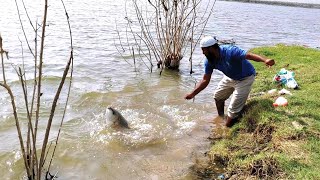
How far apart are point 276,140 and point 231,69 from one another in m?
1.40

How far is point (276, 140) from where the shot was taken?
5004 millimetres

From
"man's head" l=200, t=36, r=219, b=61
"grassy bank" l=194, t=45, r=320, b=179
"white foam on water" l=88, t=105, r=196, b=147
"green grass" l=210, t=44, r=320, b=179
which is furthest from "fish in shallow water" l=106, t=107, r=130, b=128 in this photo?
"man's head" l=200, t=36, r=219, b=61

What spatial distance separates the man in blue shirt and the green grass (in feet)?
0.81

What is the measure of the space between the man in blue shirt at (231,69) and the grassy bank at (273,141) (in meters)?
0.25

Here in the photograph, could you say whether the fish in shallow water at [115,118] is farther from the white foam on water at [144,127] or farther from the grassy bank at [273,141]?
the grassy bank at [273,141]

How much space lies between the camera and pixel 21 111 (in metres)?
6.97

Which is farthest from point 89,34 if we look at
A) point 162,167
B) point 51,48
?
point 162,167

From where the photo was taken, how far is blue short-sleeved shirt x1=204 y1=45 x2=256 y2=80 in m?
5.64

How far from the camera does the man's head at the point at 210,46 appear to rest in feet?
17.9

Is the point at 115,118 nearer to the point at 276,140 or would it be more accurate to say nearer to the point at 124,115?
the point at 124,115

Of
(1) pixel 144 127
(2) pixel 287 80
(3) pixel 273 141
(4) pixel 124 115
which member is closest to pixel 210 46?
(3) pixel 273 141

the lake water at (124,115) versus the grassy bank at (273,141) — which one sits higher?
the grassy bank at (273,141)

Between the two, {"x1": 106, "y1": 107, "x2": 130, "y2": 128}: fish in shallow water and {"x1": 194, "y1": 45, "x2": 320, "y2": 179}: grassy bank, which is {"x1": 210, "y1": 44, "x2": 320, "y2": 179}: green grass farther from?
{"x1": 106, "y1": 107, "x2": 130, "y2": 128}: fish in shallow water

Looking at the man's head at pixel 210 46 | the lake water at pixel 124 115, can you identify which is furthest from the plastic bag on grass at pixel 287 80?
the man's head at pixel 210 46
